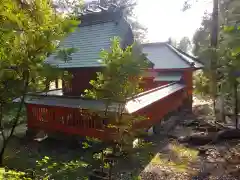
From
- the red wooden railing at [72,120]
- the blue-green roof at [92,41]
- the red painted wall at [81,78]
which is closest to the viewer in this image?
the red wooden railing at [72,120]

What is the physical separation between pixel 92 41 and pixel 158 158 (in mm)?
7703

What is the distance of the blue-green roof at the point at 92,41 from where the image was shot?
443 inches

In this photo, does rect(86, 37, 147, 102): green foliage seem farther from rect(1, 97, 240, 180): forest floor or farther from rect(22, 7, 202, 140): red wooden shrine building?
rect(1, 97, 240, 180): forest floor

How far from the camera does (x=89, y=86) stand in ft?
38.8

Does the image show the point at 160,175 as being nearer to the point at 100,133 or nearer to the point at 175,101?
the point at 100,133

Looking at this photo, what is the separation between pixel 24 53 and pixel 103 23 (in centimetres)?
896

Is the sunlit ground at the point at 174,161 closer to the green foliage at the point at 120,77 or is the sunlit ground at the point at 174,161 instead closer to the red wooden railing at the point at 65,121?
the red wooden railing at the point at 65,121

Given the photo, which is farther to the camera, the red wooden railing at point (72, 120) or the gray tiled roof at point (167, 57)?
the gray tiled roof at point (167, 57)

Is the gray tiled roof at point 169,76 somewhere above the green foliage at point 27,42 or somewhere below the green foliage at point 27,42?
below

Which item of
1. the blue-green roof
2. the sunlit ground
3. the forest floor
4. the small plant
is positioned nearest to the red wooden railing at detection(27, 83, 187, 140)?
the forest floor

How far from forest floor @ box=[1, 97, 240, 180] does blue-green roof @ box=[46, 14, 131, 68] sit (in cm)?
433

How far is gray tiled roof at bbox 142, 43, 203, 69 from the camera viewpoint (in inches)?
640

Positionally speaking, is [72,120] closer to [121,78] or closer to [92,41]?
[121,78]

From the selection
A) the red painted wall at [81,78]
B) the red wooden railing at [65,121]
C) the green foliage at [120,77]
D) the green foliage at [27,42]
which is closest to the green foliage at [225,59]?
the green foliage at [120,77]
